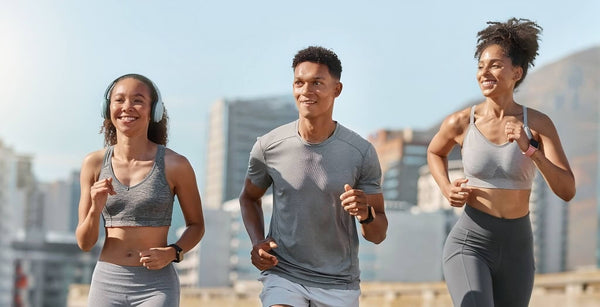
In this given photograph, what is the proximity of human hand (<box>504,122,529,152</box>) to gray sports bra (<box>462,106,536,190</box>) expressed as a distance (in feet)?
0.73

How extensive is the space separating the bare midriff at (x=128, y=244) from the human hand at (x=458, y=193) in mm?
1672

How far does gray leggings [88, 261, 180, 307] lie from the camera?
18.6 ft

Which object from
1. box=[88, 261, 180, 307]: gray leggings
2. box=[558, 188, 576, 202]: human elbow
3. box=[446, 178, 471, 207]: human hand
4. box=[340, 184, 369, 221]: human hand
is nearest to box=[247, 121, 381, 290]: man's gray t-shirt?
box=[340, 184, 369, 221]: human hand

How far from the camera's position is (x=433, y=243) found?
17550 cm

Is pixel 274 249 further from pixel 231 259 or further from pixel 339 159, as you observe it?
pixel 231 259

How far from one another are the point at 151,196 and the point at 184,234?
323mm

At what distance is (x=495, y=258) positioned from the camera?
6.25 m

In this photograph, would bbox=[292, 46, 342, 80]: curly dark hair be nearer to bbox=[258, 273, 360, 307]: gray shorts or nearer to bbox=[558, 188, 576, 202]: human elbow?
bbox=[258, 273, 360, 307]: gray shorts

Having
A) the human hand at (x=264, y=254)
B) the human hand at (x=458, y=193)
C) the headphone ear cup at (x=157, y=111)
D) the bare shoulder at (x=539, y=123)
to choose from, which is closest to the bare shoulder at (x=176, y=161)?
the headphone ear cup at (x=157, y=111)

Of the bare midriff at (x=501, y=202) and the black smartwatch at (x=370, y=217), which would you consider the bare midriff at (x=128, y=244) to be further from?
the bare midriff at (x=501, y=202)

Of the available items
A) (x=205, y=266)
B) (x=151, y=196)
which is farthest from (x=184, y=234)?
(x=205, y=266)

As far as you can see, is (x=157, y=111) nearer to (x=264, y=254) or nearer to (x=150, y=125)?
(x=150, y=125)

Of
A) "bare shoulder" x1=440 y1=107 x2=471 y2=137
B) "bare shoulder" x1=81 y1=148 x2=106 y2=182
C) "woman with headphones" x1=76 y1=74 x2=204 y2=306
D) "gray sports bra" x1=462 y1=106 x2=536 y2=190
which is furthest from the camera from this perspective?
"bare shoulder" x1=440 y1=107 x2=471 y2=137

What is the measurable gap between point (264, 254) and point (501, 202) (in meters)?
1.49
